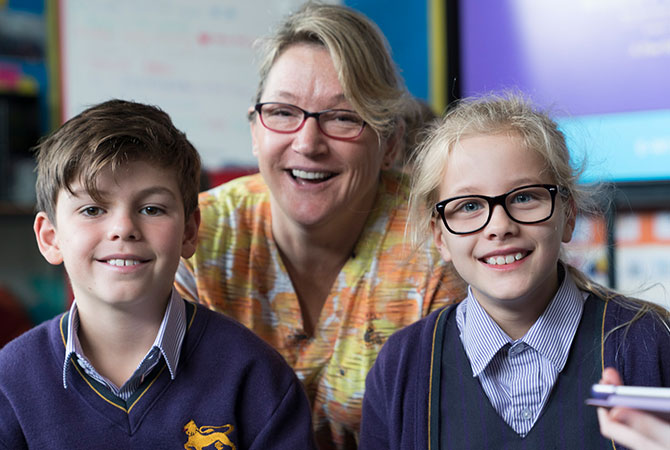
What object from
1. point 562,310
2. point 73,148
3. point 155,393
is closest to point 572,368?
point 562,310

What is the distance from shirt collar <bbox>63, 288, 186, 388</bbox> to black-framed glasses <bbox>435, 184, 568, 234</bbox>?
0.48m

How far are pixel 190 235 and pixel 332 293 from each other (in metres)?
0.38

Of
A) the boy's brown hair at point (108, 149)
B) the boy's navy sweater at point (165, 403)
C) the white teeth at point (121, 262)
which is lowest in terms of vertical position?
the boy's navy sweater at point (165, 403)

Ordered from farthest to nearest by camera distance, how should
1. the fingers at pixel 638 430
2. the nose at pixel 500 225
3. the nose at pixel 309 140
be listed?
the nose at pixel 309 140, the nose at pixel 500 225, the fingers at pixel 638 430

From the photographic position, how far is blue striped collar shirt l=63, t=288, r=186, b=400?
112 centimetres

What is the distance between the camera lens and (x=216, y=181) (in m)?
3.14

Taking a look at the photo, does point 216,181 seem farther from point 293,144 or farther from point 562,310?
point 562,310

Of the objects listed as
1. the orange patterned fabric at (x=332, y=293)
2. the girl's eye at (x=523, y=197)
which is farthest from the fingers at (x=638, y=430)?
the orange patterned fabric at (x=332, y=293)

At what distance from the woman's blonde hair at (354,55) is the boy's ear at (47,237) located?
54cm

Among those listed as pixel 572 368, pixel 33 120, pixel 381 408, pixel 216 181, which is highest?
pixel 33 120

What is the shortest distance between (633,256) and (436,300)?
1.21m

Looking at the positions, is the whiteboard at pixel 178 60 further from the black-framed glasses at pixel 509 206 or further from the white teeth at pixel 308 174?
the black-framed glasses at pixel 509 206

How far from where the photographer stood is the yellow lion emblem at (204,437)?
44.1 inches

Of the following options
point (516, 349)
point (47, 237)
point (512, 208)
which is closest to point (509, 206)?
point (512, 208)
